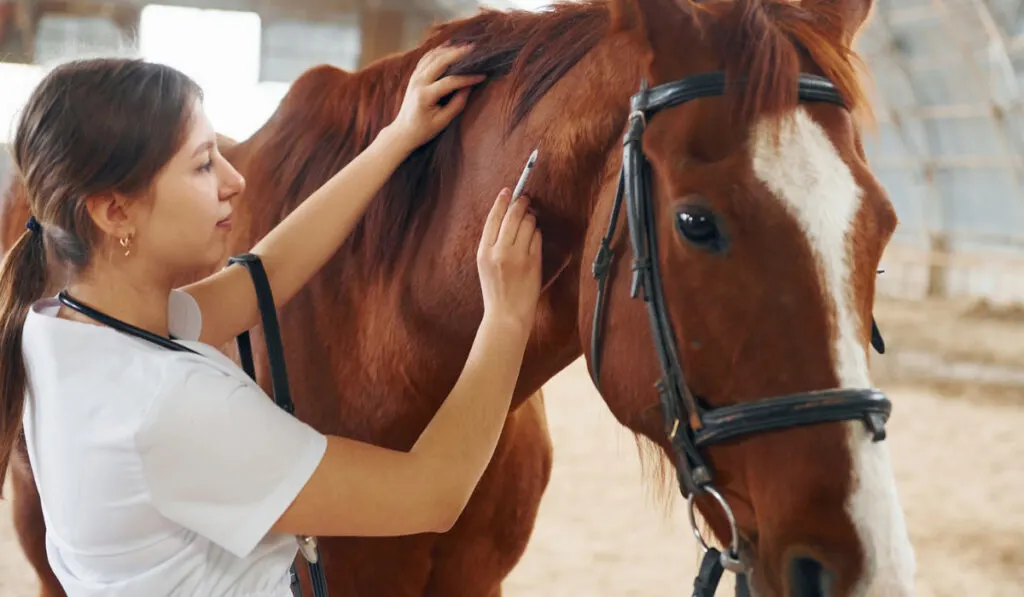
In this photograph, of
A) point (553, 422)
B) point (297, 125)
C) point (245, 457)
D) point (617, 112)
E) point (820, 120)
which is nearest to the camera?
point (245, 457)

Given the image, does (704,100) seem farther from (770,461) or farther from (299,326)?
(299,326)

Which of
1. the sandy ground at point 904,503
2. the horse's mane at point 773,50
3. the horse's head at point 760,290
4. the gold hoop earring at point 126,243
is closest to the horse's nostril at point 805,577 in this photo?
the horse's head at point 760,290

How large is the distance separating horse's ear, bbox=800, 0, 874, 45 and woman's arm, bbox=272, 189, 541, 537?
0.46 metres

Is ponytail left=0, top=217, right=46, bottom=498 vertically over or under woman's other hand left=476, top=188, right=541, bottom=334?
under

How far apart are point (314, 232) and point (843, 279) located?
71 centimetres

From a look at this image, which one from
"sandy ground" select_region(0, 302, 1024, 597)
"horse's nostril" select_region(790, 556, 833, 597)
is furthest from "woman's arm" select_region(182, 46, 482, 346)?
"sandy ground" select_region(0, 302, 1024, 597)

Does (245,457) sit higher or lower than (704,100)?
lower

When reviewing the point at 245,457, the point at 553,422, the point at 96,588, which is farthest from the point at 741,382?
the point at 553,422

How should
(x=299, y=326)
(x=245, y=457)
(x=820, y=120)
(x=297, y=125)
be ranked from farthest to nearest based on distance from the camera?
(x=297, y=125) < (x=299, y=326) < (x=820, y=120) < (x=245, y=457)

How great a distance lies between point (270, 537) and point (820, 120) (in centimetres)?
75

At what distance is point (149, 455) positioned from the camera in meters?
0.80

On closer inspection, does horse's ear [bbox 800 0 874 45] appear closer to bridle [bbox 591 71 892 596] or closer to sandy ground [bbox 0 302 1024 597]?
bridle [bbox 591 71 892 596]

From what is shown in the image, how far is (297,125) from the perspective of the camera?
1.48m

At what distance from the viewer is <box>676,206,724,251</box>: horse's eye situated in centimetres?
89
